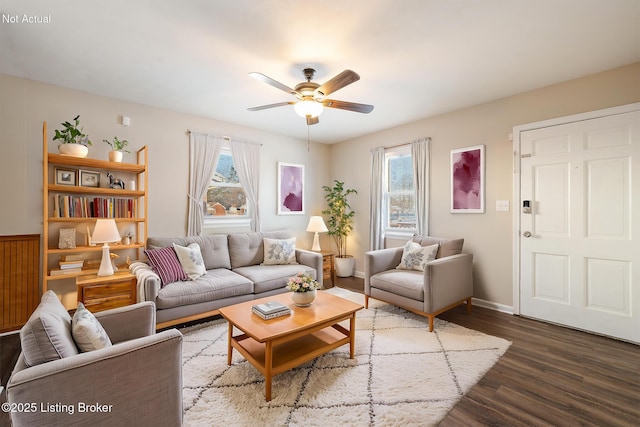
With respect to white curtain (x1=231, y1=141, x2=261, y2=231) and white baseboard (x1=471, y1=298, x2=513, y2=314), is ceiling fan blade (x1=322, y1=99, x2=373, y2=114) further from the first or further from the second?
white baseboard (x1=471, y1=298, x2=513, y2=314)

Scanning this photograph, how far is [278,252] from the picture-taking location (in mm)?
3961

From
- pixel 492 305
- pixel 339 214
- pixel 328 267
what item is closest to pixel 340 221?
pixel 339 214

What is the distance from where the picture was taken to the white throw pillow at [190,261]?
10.4 ft

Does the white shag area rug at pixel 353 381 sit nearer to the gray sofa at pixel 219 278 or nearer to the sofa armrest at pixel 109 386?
the gray sofa at pixel 219 278

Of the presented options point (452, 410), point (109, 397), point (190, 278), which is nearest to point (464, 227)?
point (452, 410)

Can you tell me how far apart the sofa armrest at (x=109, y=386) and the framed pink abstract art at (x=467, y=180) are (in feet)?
11.8

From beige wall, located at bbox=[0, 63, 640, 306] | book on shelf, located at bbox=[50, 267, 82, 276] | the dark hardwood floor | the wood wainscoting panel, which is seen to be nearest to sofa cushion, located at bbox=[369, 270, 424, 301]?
the dark hardwood floor

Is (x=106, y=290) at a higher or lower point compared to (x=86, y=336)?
lower

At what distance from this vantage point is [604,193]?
9.00ft

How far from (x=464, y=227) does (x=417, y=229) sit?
67 centimetres

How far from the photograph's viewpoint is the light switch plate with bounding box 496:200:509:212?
3377 mm

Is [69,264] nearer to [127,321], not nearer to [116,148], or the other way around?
[116,148]

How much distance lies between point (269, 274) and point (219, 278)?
0.60m

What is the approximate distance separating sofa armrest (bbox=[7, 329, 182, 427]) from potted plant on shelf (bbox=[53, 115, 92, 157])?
2403mm
